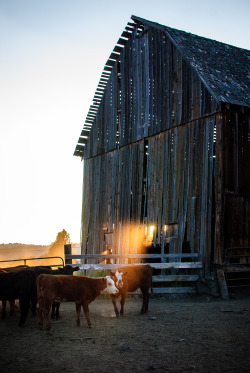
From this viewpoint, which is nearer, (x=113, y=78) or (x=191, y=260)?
(x=191, y=260)

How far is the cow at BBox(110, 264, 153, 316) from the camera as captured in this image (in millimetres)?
9191

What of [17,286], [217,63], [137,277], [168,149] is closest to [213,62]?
[217,63]

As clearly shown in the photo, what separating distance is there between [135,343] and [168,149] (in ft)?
32.9

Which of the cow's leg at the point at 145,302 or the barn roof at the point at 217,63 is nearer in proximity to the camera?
the cow's leg at the point at 145,302

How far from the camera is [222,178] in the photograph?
12.8 metres

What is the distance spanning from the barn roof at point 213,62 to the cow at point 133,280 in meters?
6.41

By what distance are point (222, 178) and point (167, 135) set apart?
3.68 meters

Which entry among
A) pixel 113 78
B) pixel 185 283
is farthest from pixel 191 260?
pixel 113 78

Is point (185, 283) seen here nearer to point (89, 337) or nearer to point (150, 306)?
point (150, 306)

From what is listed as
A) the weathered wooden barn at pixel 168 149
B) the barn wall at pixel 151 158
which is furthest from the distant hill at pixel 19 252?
the weathered wooden barn at pixel 168 149

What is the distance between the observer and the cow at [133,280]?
919 centimetres

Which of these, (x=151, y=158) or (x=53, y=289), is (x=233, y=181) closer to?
(x=151, y=158)

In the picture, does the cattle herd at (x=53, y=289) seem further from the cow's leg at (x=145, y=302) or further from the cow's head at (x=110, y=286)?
the cow's leg at (x=145, y=302)

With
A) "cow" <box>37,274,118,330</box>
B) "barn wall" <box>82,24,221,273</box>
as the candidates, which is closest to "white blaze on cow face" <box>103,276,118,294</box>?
"cow" <box>37,274,118,330</box>
